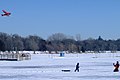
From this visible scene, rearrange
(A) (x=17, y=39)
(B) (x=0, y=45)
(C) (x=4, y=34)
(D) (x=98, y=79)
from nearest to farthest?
1. (D) (x=98, y=79)
2. (B) (x=0, y=45)
3. (C) (x=4, y=34)
4. (A) (x=17, y=39)

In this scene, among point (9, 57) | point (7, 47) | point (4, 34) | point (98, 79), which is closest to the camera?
point (98, 79)

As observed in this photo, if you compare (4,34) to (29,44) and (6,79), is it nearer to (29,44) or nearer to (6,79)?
(29,44)

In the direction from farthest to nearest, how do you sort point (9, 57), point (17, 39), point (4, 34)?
point (17, 39), point (4, 34), point (9, 57)

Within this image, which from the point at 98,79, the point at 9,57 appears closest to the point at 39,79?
the point at 98,79

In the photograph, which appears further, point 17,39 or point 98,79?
point 17,39

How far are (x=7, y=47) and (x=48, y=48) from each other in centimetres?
3327

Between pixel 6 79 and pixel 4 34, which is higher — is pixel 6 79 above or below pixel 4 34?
below

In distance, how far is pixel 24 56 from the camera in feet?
244

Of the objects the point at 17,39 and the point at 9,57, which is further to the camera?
the point at 17,39

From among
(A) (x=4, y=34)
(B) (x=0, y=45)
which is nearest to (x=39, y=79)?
(B) (x=0, y=45)

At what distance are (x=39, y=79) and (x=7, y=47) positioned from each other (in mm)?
138368

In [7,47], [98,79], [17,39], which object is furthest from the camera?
[17,39]

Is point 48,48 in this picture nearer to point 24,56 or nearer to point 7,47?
point 7,47

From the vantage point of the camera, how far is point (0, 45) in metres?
140
